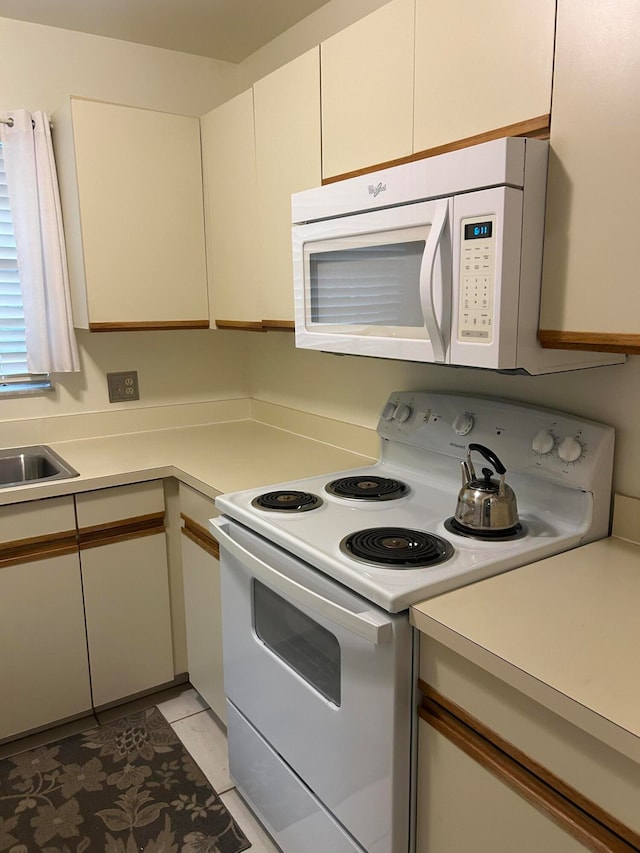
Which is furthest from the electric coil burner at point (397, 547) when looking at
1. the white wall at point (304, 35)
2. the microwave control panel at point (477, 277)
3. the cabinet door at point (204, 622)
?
the white wall at point (304, 35)

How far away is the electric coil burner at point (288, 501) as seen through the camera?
1.58m

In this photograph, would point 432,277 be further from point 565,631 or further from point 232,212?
point 232,212

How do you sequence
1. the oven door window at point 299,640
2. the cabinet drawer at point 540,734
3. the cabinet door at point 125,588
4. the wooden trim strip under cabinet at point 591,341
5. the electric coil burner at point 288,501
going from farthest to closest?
1. the cabinet door at point 125,588
2. the electric coil burner at point 288,501
3. the oven door window at point 299,640
4. the wooden trim strip under cabinet at point 591,341
5. the cabinet drawer at point 540,734

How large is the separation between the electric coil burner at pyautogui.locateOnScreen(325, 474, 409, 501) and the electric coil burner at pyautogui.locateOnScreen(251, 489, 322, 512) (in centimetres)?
8

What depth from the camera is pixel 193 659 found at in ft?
7.25

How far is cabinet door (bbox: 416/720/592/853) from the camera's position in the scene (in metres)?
0.96

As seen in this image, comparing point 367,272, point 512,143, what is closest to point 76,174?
point 367,272

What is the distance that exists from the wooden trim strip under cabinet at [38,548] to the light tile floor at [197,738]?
65cm

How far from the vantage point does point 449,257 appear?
124cm

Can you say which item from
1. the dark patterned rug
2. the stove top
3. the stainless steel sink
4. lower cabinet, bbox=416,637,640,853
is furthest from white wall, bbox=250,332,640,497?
the dark patterned rug

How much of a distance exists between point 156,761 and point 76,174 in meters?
1.92

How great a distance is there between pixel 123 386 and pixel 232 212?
33.5 inches

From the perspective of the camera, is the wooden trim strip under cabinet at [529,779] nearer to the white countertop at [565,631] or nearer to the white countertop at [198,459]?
the white countertop at [565,631]

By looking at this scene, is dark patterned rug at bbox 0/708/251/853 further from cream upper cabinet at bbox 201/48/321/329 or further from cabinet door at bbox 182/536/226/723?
cream upper cabinet at bbox 201/48/321/329
